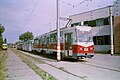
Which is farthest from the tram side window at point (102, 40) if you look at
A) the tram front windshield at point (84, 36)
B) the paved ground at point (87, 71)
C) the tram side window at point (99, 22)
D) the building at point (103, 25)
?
the paved ground at point (87, 71)

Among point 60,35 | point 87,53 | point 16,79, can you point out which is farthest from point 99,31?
point 16,79

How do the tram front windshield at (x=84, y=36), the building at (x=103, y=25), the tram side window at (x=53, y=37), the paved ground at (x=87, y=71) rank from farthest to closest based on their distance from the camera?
the building at (x=103, y=25) → the tram side window at (x=53, y=37) → the tram front windshield at (x=84, y=36) → the paved ground at (x=87, y=71)

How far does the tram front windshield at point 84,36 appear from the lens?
2033cm

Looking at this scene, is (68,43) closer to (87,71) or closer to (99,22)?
(87,71)

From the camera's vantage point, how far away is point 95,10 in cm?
4491

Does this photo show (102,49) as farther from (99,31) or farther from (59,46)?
(59,46)

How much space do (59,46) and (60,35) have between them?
2.27 m

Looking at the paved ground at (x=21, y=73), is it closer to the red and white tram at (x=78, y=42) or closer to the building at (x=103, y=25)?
the red and white tram at (x=78, y=42)

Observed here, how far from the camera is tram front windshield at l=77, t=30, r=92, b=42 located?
2033cm

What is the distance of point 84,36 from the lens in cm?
2059

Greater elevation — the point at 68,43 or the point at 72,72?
the point at 68,43

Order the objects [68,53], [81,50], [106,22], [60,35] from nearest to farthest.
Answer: [81,50], [68,53], [60,35], [106,22]

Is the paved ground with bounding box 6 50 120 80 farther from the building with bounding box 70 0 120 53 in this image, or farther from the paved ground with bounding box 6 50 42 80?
the building with bounding box 70 0 120 53

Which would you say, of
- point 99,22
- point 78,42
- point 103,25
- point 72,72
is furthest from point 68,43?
point 99,22
